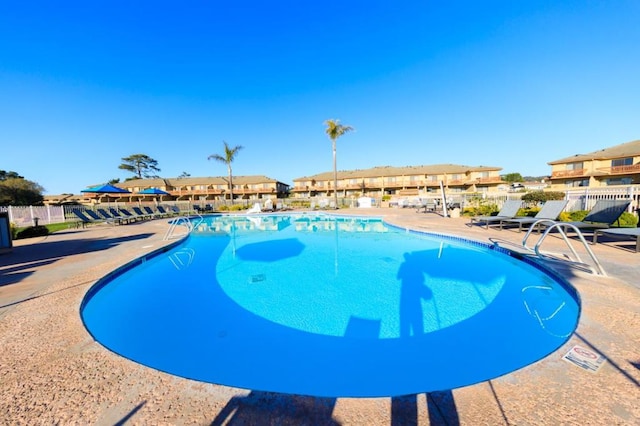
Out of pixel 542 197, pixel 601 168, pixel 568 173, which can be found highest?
pixel 601 168

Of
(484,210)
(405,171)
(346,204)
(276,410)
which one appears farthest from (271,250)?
(405,171)

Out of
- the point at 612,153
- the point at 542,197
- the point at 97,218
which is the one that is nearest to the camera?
the point at 97,218

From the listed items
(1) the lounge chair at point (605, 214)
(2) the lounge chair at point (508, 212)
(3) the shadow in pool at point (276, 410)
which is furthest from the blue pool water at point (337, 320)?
(2) the lounge chair at point (508, 212)

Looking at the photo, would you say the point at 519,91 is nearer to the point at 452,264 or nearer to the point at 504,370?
the point at 452,264

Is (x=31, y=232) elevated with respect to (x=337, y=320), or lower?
elevated

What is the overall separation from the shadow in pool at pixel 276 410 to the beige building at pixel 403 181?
38381 millimetres

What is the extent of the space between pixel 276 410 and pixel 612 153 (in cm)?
4685

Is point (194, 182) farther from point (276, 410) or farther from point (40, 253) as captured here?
point (276, 410)

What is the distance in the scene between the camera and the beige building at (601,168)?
2811cm

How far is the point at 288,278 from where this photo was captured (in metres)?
6.25

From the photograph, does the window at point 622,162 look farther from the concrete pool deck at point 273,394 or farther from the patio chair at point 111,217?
the patio chair at point 111,217

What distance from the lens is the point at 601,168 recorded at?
2991 cm

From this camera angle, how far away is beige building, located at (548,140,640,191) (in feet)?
92.2

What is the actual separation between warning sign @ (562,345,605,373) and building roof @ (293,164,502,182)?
42034 millimetres
